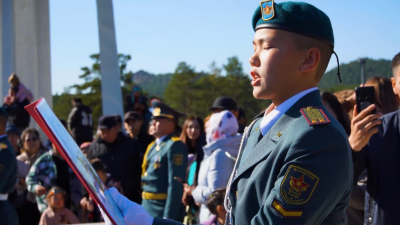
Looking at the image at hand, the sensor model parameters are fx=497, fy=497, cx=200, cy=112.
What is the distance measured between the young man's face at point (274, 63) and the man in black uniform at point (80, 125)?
28.7 ft

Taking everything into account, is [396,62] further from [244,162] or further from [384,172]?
[244,162]

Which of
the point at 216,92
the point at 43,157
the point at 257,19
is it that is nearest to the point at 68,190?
the point at 43,157

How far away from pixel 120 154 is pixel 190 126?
1259 mm

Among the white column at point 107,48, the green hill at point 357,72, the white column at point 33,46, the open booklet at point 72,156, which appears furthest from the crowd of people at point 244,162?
the green hill at point 357,72

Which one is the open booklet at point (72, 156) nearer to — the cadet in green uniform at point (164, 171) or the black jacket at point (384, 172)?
the black jacket at point (384, 172)

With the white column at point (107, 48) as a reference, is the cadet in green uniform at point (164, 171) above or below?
below

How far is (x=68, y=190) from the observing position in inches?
280

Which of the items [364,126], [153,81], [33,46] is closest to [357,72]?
[153,81]

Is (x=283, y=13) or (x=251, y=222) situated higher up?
(x=283, y=13)

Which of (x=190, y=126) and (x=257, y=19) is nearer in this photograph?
Answer: (x=257, y=19)

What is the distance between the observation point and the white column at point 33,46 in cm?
1523

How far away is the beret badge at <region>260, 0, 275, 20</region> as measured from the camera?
6.13ft

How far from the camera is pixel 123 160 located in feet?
23.0

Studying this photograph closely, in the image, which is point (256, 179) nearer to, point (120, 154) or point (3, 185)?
point (3, 185)
